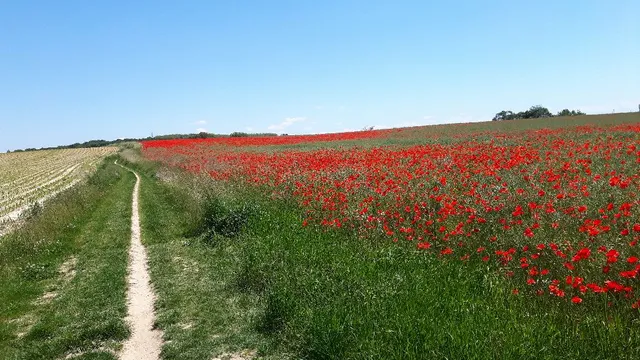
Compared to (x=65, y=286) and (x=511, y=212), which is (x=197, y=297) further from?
(x=511, y=212)

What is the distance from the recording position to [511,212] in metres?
8.08

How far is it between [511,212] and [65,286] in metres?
8.95

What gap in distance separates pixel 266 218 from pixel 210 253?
1.54 meters

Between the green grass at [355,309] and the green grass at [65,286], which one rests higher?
the green grass at [355,309]

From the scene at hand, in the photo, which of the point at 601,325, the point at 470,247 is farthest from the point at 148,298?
the point at 601,325

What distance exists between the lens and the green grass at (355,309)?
13.9ft

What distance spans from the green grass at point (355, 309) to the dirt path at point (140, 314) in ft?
0.68

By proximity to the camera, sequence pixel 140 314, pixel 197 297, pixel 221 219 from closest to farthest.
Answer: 1. pixel 140 314
2. pixel 197 297
3. pixel 221 219

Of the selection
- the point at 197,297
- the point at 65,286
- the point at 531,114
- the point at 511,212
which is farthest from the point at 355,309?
the point at 531,114

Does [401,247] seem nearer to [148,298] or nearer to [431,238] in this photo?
[431,238]

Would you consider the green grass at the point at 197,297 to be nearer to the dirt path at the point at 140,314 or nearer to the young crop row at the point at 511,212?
the dirt path at the point at 140,314

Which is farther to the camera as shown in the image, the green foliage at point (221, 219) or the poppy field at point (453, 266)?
the green foliage at point (221, 219)

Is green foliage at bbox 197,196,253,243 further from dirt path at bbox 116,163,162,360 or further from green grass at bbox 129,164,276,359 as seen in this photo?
dirt path at bbox 116,163,162,360

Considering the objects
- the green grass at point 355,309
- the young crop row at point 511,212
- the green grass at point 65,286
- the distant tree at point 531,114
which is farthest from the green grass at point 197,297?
the distant tree at point 531,114
